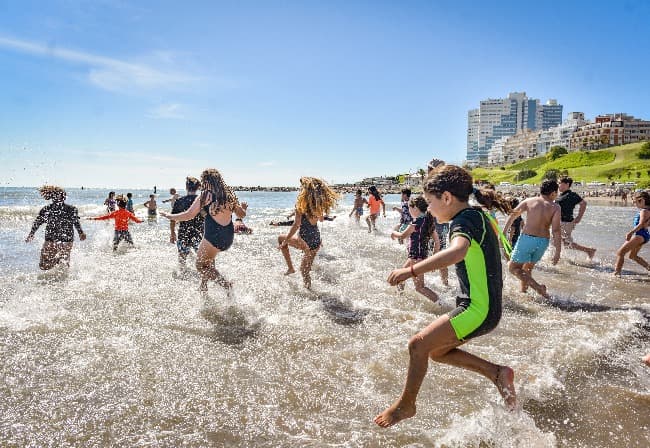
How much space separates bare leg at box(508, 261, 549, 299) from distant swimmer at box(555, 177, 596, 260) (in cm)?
505

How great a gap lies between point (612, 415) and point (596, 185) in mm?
89282

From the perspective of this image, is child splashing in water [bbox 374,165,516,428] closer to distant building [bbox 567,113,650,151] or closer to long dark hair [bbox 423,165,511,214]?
long dark hair [bbox 423,165,511,214]

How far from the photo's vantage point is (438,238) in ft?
28.2

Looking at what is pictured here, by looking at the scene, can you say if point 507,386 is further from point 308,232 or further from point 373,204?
point 373,204

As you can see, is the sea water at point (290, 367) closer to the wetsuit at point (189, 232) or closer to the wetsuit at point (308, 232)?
the wetsuit at point (308, 232)

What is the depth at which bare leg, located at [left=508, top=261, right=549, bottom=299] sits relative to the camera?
7607 mm

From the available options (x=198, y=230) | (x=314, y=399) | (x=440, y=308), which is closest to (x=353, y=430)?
(x=314, y=399)

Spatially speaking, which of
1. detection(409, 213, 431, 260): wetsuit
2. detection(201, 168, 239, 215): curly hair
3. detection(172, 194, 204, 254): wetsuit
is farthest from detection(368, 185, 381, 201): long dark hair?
detection(201, 168, 239, 215): curly hair

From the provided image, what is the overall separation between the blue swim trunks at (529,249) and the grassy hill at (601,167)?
78938 mm

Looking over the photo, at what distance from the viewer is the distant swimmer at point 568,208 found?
12.2 metres

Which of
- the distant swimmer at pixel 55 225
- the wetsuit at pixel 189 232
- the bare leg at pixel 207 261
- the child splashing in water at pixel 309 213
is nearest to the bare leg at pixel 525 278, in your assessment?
the child splashing in water at pixel 309 213

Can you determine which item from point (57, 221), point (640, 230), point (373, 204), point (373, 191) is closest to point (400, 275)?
point (57, 221)

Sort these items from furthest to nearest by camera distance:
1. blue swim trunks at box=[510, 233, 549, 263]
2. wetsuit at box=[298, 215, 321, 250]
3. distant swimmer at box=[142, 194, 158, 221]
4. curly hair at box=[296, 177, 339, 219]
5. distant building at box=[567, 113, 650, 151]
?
distant building at box=[567, 113, 650, 151] → distant swimmer at box=[142, 194, 158, 221] → wetsuit at box=[298, 215, 321, 250] → curly hair at box=[296, 177, 339, 219] → blue swim trunks at box=[510, 233, 549, 263]

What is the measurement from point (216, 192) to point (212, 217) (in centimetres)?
43
